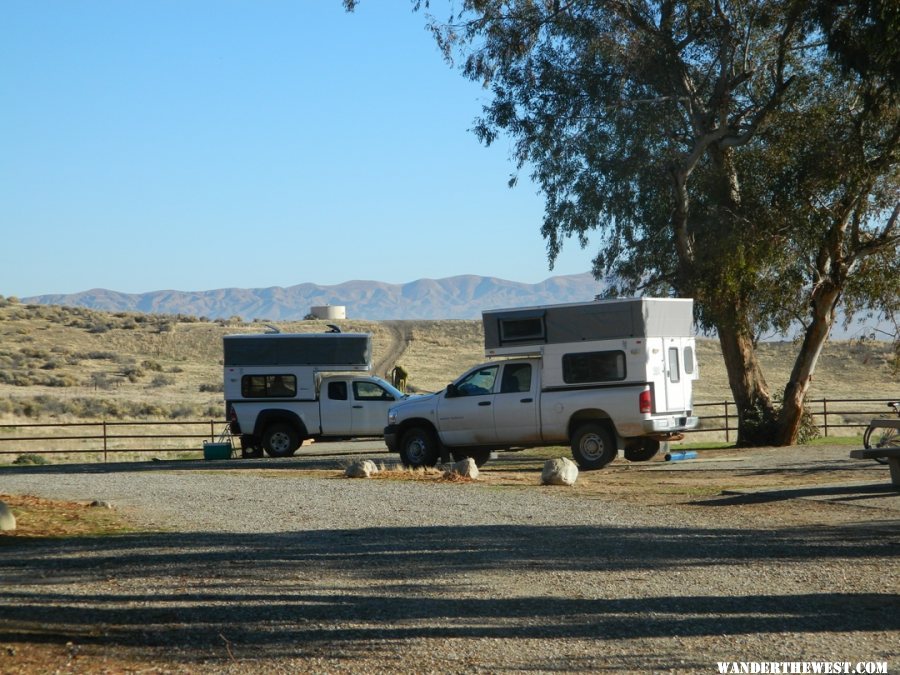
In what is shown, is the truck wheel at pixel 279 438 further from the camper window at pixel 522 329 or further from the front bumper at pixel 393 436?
the camper window at pixel 522 329

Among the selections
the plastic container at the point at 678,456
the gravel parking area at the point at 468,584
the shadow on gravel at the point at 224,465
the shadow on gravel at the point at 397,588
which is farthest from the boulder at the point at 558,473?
the shadow on gravel at the point at 224,465

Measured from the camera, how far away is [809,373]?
79.6 ft

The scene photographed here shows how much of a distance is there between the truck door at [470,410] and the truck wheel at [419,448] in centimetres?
28

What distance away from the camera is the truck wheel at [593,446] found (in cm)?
1902

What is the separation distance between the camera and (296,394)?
2670cm

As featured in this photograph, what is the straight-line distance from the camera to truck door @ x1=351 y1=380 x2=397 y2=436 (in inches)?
1045

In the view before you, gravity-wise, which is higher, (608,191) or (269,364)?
(608,191)

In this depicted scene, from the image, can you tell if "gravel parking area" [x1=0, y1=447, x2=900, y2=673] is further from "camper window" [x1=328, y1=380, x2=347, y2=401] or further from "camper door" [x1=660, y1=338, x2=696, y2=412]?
"camper window" [x1=328, y1=380, x2=347, y2=401]

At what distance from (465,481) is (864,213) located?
10.6 metres

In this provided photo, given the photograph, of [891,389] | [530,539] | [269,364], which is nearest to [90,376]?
[269,364]

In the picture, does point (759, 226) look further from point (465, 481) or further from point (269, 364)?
point (269, 364)

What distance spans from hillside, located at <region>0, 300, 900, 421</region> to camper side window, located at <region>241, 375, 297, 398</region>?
68.4ft

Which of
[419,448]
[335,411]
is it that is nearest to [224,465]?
[335,411]

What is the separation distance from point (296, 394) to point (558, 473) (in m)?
11.1
